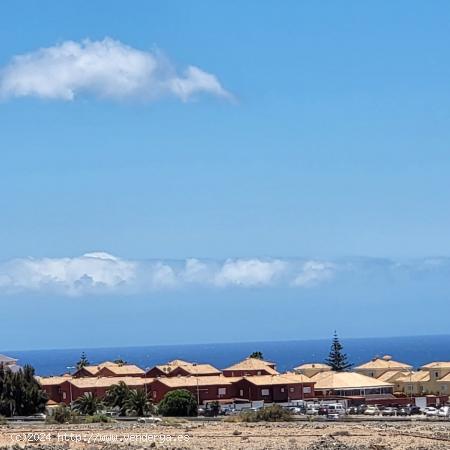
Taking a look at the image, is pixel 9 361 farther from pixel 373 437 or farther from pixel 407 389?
pixel 373 437

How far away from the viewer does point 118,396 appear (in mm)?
90562

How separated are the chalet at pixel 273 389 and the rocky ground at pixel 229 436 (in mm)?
21436

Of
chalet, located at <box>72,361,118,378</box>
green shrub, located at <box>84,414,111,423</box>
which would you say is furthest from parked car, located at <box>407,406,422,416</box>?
chalet, located at <box>72,361,118,378</box>

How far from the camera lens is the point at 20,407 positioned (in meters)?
89.2

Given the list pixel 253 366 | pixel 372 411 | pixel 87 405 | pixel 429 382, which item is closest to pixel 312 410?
pixel 372 411

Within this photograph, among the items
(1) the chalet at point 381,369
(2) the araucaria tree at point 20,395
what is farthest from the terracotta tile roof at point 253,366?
(2) the araucaria tree at point 20,395

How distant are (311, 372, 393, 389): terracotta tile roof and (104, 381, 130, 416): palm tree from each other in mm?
20194

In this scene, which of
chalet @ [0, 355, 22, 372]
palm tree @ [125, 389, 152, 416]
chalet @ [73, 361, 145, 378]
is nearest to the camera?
palm tree @ [125, 389, 152, 416]

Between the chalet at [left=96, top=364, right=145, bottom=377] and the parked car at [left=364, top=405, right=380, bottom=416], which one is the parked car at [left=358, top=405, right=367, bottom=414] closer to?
the parked car at [left=364, top=405, right=380, bottom=416]

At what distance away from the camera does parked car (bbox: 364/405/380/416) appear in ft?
284

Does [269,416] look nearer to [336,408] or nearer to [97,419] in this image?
[97,419]

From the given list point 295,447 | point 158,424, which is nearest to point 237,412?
point 158,424

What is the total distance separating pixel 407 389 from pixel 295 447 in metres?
52.2

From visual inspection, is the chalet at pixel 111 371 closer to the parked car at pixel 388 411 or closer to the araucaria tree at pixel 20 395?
the araucaria tree at pixel 20 395
